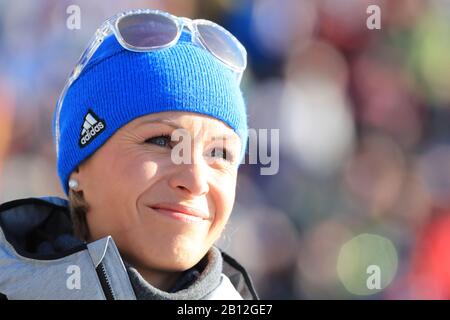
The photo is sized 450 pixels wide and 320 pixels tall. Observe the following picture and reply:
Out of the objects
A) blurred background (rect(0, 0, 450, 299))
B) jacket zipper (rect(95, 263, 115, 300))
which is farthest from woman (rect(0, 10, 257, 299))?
blurred background (rect(0, 0, 450, 299))

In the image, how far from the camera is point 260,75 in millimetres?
2936

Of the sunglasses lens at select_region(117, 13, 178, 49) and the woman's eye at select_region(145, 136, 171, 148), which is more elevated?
the sunglasses lens at select_region(117, 13, 178, 49)

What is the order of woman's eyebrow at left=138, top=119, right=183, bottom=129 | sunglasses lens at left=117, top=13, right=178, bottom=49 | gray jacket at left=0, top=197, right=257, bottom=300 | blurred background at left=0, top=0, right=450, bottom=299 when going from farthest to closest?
1. blurred background at left=0, top=0, right=450, bottom=299
2. sunglasses lens at left=117, top=13, right=178, bottom=49
3. woman's eyebrow at left=138, top=119, right=183, bottom=129
4. gray jacket at left=0, top=197, right=257, bottom=300

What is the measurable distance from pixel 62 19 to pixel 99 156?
1.64 m

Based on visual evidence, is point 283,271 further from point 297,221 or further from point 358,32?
point 358,32

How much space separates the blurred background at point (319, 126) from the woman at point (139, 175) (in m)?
1.30

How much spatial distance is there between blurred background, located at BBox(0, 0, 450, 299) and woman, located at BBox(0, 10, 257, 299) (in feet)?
4.27

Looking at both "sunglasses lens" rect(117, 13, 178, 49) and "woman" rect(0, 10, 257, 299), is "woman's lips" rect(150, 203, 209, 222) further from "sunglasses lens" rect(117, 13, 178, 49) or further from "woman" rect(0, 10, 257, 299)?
"sunglasses lens" rect(117, 13, 178, 49)

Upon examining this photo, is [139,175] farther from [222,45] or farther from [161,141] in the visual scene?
[222,45]

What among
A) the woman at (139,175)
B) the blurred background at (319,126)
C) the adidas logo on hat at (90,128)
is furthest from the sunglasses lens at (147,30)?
the blurred background at (319,126)

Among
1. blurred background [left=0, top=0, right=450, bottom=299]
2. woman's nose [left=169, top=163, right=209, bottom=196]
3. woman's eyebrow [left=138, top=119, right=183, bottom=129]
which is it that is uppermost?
woman's eyebrow [left=138, top=119, right=183, bottom=129]

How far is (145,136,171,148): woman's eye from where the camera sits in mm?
1197

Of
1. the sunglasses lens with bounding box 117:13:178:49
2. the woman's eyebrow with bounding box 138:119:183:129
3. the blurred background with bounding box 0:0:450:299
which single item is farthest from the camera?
the blurred background with bounding box 0:0:450:299

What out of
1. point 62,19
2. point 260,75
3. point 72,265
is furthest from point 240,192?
point 72,265
